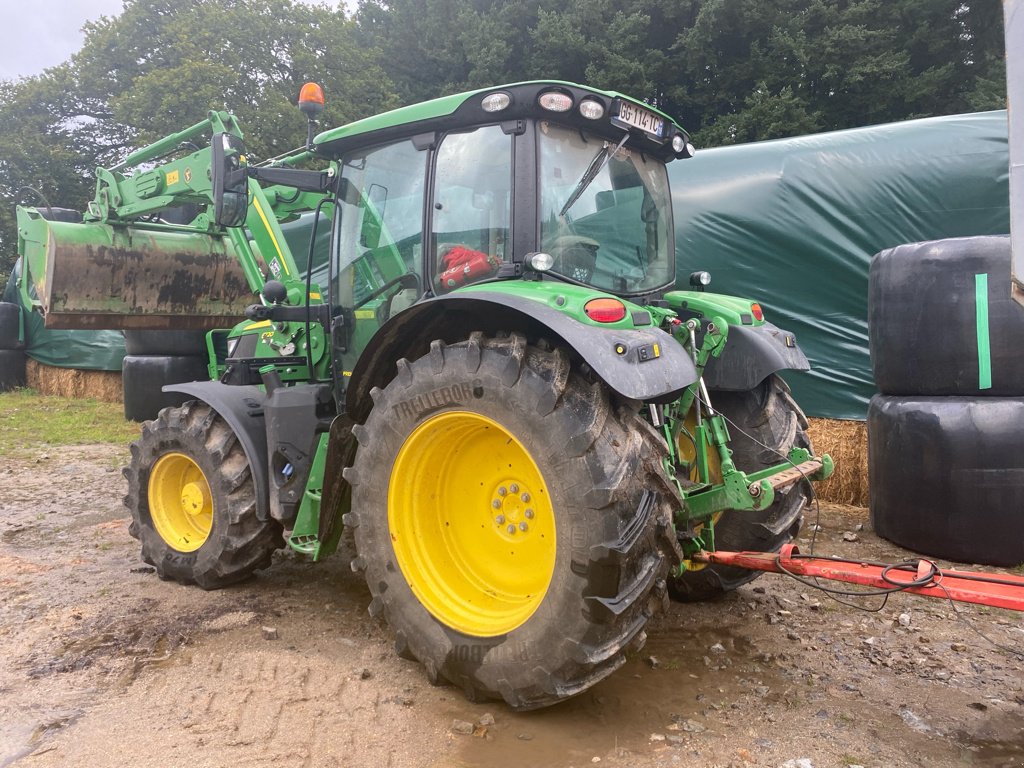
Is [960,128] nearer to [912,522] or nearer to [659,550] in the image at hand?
[912,522]

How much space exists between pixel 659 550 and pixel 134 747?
1.93 metres

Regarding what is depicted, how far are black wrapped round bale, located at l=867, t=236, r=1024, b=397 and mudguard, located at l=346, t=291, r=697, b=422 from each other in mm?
2689

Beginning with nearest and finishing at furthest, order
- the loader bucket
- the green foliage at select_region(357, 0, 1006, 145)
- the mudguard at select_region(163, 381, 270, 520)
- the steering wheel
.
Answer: the steering wheel, the mudguard at select_region(163, 381, 270, 520), the loader bucket, the green foliage at select_region(357, 0, 1006, 145)

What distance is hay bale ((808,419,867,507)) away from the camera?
6.08 meters

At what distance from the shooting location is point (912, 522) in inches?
184

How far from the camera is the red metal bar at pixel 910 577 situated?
7.29ft

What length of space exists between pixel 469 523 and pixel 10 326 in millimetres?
14990

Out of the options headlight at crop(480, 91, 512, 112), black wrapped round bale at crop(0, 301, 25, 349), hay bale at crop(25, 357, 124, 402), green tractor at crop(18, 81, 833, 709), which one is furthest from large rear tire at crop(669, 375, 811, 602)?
black wrapped round bale at crop(0, 301, 25, 349)

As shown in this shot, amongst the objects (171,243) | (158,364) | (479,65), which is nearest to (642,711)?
(171,243)

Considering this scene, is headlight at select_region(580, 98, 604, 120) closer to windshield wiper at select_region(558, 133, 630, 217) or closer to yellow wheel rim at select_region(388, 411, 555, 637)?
windshield wiper at select_region(558, 133, 630, 217)

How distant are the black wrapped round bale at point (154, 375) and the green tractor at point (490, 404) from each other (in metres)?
6.21

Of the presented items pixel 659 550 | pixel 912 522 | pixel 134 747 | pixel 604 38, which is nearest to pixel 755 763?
pixel 659 550

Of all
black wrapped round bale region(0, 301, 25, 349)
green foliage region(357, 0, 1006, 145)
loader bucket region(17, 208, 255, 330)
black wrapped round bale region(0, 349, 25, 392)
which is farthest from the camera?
green foliage region(357, 0, 1006, 145)

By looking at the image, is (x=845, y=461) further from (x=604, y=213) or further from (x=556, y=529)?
(x=556, y=529)
